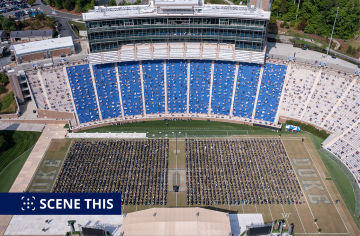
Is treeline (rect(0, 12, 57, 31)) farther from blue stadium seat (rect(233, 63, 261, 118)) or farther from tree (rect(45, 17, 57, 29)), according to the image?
blue stadium seat (rect(233, 63, 261, 118))

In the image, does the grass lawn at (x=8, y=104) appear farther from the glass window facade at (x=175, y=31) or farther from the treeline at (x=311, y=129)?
the treeline at (x=311, y=129)

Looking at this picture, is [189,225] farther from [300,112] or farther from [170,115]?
[300,112]

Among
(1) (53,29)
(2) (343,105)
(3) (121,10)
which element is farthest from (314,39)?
(1) (53,29)

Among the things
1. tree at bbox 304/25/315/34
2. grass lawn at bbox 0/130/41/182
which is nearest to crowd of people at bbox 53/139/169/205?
grass lawn at bbox 0/130/41/182

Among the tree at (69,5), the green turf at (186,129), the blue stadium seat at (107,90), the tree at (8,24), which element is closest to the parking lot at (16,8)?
the tree at (8,24)
